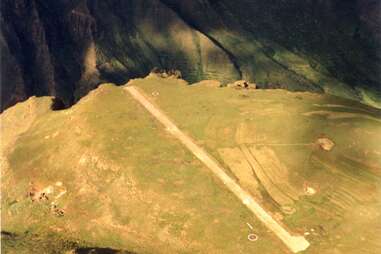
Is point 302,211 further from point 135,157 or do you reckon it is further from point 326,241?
point 135,157

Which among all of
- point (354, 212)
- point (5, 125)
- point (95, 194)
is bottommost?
point (5, 125)

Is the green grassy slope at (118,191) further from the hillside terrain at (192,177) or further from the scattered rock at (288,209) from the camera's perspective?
the scattered rock at (288,209)

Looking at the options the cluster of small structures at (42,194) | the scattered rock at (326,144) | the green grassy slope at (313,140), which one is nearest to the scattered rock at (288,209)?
the green grassy slope at (313,140)

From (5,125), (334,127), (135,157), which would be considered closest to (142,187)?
(135,157)

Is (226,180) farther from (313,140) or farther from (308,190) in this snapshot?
(313,140)

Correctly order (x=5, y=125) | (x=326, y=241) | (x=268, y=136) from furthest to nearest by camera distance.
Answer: (x=5, y=125) < (x=268, y=136) < (x=326, y=241)

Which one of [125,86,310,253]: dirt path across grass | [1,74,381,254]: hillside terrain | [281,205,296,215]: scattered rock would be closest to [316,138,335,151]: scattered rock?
[1,74,381,254]: hillside terrain
